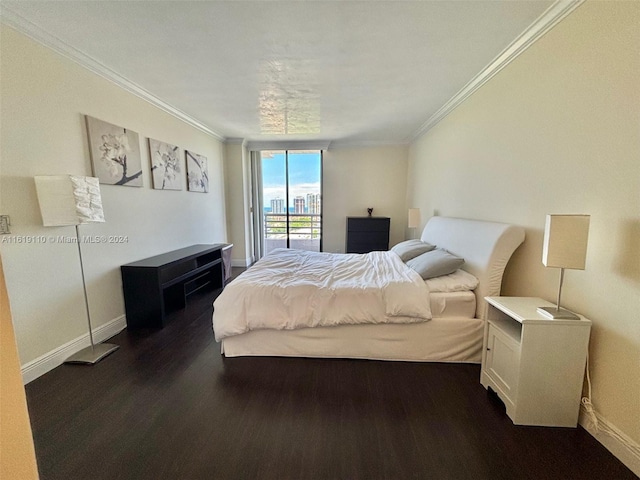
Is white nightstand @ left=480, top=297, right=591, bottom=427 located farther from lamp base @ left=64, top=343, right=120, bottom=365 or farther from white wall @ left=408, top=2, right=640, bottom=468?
lamp base @ left=64, top=343, right=120, bottom=365

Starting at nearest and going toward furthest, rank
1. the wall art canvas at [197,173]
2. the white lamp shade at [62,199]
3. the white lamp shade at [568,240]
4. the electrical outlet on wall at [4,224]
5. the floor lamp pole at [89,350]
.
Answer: the white lamp shade at [568,240], the electrical outlet on wall at [4,224], the white lamp shade at [62,199], the floor lamp pole at [89,350], the wall art canvas at [197,173]

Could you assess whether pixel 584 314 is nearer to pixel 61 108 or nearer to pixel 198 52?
pixel 198 52

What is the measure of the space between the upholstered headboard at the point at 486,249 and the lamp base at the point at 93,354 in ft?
10.5

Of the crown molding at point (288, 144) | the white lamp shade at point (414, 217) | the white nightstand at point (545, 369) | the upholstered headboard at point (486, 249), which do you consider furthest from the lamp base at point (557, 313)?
the crown molding at point (288, 144)

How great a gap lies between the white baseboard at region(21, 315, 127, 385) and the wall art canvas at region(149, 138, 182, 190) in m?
1.62

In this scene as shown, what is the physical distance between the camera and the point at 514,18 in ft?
5.73

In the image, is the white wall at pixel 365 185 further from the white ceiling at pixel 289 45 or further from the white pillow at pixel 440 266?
the white pillow at pixel 440 266

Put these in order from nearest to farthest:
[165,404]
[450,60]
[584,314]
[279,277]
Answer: [584,314]
[165,404]
[450,60]
[279,277]

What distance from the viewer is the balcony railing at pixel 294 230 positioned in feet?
19.1

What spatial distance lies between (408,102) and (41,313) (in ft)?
13.5

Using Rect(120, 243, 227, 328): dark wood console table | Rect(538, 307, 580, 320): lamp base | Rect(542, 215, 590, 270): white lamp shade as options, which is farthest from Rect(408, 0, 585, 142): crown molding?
Rect(120, 243, 227, 328): dark wood console table

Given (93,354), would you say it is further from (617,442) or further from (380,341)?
(617,442)

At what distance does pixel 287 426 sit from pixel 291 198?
4.70 metres

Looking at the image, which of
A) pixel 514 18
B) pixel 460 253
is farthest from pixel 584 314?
pixel 514 18
